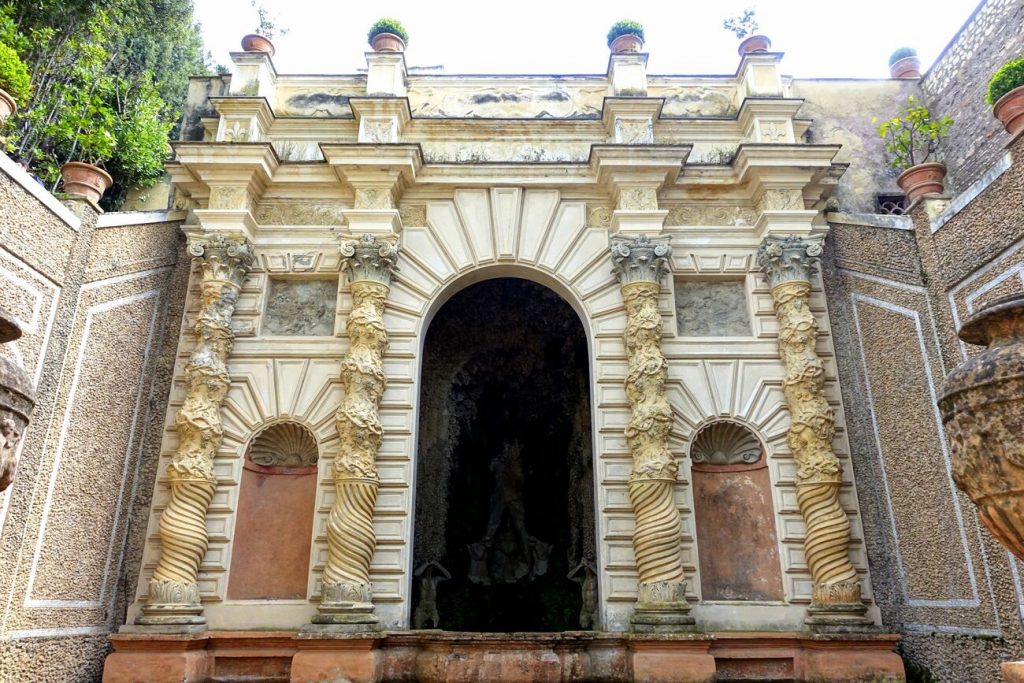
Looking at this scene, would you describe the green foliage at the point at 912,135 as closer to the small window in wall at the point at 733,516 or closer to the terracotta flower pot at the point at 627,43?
the terracotta flower pot at the point at 627,43

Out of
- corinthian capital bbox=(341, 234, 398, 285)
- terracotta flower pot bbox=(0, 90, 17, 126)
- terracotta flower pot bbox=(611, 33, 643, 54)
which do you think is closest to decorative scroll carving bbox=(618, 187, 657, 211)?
terracotta flower pot bbox=(611, 33, 643, 54)

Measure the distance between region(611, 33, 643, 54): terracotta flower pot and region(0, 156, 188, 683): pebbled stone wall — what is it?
25.0 ft

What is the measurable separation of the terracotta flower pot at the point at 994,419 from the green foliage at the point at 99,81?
35.7ft

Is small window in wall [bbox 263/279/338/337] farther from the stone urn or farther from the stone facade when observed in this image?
the stone urn

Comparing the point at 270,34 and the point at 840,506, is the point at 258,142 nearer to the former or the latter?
the point at 270,34

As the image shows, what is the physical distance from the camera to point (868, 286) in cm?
1045

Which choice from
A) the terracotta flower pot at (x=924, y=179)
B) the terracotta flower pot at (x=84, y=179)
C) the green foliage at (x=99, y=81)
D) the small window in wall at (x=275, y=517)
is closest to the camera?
the small window in wall at (x=275, y=517)

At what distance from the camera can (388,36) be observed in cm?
1193

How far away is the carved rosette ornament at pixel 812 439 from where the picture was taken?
880 cm

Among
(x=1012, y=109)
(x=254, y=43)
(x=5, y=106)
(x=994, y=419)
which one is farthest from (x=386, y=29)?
(x=994, y=419)

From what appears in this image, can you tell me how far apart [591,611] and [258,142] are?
8.43 meters

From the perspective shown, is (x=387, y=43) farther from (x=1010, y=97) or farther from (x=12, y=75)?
(x=1010, y=97)

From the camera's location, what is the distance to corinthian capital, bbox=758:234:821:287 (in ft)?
33.5

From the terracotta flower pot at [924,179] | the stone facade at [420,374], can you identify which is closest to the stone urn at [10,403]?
the stone facade at [420,374]
